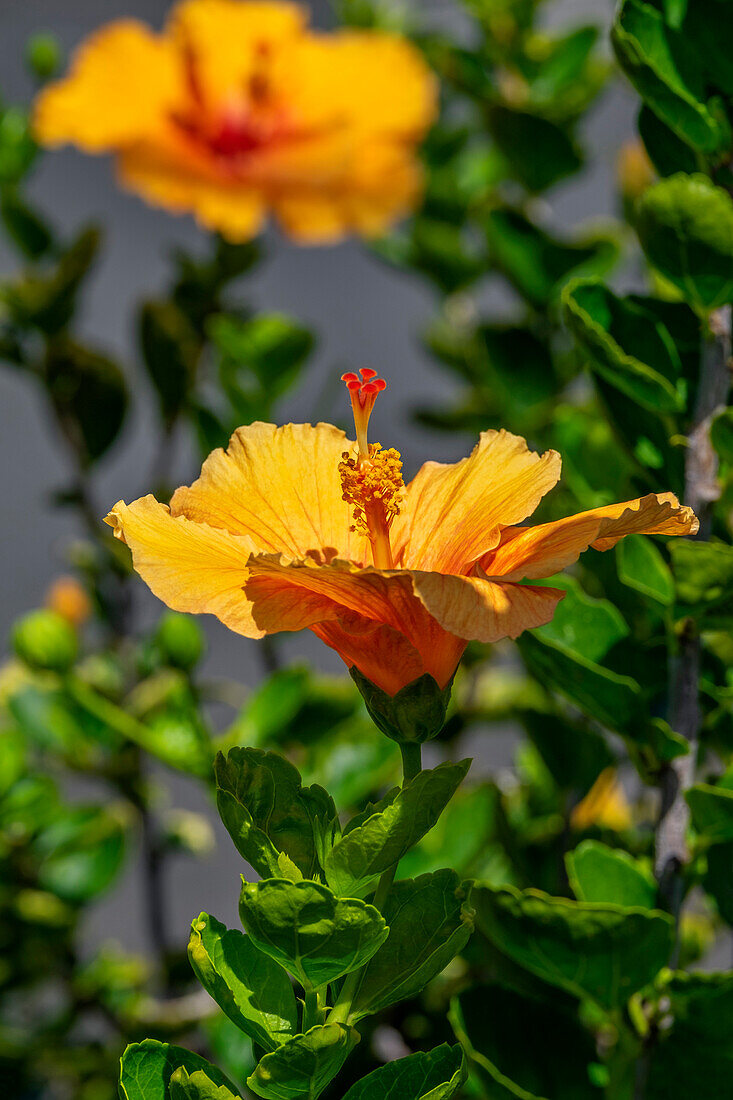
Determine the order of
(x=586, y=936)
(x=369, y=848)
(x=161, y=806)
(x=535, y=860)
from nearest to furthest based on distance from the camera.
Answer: (x=369, y=848) → (x=586, y=936) → (x=535, y=860) → (x=161, y=806)

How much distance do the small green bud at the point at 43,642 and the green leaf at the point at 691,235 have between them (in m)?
0.45

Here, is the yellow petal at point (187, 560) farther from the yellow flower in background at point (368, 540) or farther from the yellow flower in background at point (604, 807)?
the yellow flower in background at point (604, 807)

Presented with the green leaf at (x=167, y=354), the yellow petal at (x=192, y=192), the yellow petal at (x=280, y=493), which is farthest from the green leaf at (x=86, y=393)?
the yellow petal at (x=280, y=493)

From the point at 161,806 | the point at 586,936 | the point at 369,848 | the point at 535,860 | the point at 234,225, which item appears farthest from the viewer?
the point at 161,806

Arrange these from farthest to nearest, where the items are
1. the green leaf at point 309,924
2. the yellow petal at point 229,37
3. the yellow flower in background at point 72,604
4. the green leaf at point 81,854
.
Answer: the yellow flower in background at point 72,604, the yellow petal at point 229,37, the green leaf at point 81,854, the green leaf at point 309,924

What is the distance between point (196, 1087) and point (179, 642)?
1.19 ft

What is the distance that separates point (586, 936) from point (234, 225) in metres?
0.61

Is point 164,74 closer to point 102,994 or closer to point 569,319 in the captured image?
point 569,319

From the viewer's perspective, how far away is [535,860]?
65 cm

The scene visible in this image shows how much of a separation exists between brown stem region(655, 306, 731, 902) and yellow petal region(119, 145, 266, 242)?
474 mm

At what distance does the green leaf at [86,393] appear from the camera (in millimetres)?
853

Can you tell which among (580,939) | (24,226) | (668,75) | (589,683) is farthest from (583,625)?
(24,226)

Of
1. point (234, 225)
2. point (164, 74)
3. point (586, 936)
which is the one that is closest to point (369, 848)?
point (586, 936)

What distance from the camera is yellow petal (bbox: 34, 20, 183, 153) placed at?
88cm
